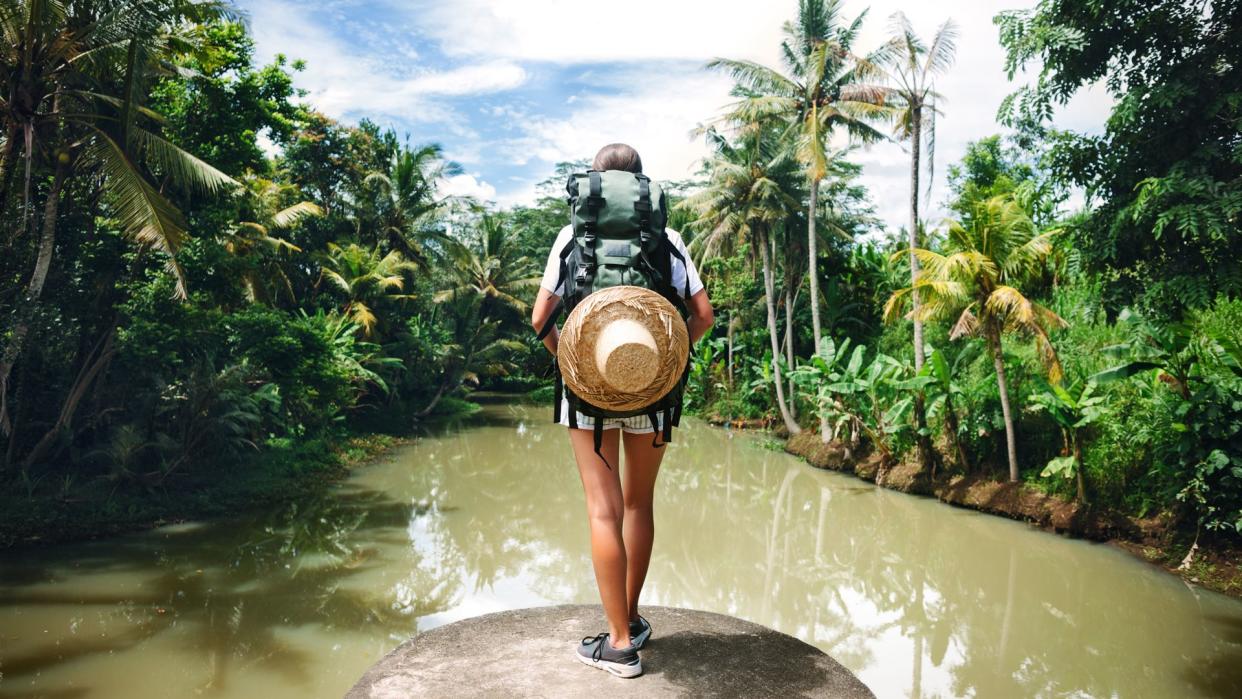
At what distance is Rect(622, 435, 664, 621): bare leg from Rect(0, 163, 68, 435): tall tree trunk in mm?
8875

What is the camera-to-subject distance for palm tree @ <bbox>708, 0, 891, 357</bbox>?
14664 mm

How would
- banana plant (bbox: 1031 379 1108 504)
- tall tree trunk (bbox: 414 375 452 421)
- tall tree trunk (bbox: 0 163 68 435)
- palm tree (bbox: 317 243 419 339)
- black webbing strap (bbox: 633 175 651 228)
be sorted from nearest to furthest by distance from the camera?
black webbing strap (bbox: 633 175 651 228) → tall tree trunk (bbox: 0 163 68 435) → banana plant (bbox: 1031 379 1108 504) → palm tree (bbox: 317 243 419 339) → tall tree trunk (bbox: 414 375 452 421)

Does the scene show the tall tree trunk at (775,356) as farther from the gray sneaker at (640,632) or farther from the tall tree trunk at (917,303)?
the gray sneaker at (640,632)

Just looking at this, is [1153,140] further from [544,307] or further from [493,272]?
[493,272]

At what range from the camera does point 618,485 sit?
2.78 m

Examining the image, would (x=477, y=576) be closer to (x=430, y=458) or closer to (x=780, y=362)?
(x=430, y=458)

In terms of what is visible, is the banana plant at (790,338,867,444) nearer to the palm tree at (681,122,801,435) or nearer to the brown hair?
the palm tree at (681,122,801,435)

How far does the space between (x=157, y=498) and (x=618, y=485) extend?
9609 millimetres

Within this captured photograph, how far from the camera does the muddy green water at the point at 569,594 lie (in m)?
6.00

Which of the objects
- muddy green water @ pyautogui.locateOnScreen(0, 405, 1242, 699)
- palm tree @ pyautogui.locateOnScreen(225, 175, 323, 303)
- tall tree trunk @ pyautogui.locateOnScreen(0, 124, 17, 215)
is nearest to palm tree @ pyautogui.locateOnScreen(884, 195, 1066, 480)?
muddy green water @ pyautogui.locateOnScreen(0, 405, 1242, 699)

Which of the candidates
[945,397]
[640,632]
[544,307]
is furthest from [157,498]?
[945,397]

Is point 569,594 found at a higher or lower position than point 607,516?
lower

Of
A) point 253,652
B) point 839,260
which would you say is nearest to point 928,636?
point 253,652

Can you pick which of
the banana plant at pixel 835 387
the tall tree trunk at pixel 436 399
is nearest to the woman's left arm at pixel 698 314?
the banana plant at pixel 835 387
